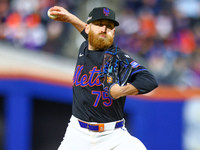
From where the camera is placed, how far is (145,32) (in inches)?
401

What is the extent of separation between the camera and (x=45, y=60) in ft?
26.5

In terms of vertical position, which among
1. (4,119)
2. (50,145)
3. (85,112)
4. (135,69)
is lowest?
(50,145)

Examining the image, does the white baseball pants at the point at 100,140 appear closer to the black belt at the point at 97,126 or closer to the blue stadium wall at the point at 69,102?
the black belt at the point at 97,126

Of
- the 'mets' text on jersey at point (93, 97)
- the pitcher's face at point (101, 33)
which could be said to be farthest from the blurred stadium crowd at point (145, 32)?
the pitcher's face at point (101, 33)

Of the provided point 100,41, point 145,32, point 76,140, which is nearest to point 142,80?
point 100,41

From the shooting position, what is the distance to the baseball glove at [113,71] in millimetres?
3342

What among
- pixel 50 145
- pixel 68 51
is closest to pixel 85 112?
pixel 50 145

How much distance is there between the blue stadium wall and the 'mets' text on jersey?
3247 millimetres

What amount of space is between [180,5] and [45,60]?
19.0ft

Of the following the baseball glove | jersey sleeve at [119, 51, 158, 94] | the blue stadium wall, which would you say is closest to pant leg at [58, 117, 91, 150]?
the baseball glove

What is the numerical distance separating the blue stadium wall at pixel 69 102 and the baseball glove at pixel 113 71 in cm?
363

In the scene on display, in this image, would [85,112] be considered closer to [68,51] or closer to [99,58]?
[99,58]

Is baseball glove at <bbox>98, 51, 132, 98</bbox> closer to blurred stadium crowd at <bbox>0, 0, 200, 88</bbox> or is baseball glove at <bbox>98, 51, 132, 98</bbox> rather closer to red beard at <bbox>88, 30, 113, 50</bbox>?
red beard at <bbox>88, 30, 113, 50</bbox>

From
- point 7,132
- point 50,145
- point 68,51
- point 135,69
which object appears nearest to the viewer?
point 135,69
